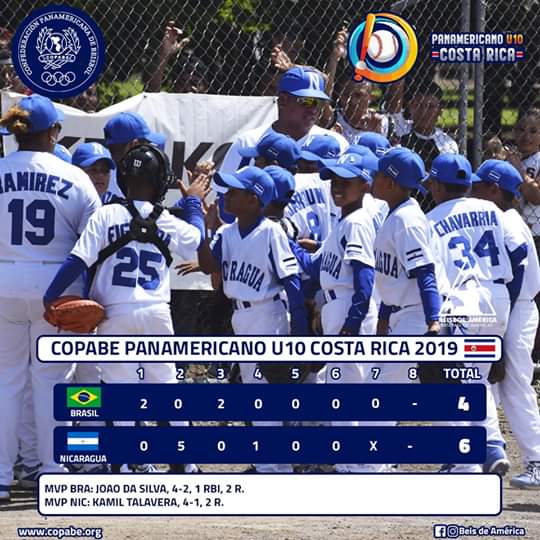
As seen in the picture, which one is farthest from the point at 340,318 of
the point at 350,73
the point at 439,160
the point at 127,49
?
the point at 127,49

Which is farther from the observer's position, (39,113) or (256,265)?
(256,265)

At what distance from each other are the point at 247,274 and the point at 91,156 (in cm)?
110

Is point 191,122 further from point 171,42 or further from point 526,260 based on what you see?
point 526,260

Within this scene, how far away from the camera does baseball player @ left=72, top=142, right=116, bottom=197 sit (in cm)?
740

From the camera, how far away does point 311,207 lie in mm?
7625

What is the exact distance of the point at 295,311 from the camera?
688 centimetres

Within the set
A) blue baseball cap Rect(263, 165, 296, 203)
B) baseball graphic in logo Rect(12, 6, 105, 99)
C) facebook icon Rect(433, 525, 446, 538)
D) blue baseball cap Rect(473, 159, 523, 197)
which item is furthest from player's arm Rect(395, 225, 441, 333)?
baseball graphic in logo Rect(12, 6, 105, 99)

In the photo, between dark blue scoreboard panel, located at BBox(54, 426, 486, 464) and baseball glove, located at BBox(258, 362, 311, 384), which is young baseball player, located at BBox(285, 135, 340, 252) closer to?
baseball glove, located at BBox(258, 362, 311, 384)

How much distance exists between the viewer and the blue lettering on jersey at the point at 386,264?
6914mm

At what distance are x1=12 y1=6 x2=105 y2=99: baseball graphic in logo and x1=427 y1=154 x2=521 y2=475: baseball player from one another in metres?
2.48

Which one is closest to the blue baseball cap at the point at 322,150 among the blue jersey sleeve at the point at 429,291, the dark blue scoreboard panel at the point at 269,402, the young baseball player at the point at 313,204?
the young baseball player at the point at 313,204

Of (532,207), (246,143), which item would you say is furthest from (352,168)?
(532,207)

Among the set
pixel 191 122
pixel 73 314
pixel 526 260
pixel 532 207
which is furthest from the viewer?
pixel 532 207

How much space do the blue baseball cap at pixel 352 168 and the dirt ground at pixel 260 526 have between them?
5.68 ft
